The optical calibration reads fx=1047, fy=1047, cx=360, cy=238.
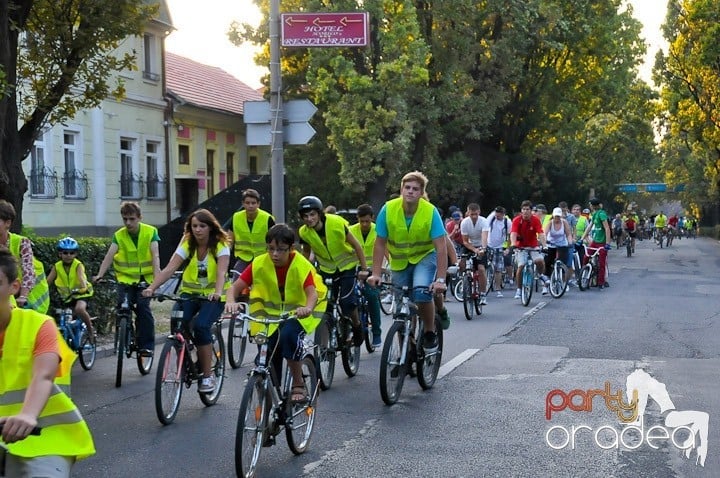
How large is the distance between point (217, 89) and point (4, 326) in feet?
115

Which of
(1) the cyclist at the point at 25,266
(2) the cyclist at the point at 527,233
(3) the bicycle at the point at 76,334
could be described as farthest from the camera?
(2) the cyclist at the point at 527,233

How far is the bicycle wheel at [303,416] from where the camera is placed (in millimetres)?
6541

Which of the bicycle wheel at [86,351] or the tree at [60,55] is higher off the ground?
the tree at [60,55]

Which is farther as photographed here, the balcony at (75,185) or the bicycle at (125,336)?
the balcony at (75,185)

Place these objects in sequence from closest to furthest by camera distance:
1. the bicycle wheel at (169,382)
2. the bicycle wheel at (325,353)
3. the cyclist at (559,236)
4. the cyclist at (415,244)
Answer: the bicycle wheel at (169,382), the cyclist at (415,244), the bicycle wheel at (325,353), the cyclist at (559,236)

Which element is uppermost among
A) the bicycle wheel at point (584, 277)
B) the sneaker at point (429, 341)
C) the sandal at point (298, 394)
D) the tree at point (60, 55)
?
the tree at point (60, 55)

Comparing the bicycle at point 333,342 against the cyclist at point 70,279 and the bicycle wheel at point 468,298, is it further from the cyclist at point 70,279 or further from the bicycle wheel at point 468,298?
the bicycle wheel at point 468,298

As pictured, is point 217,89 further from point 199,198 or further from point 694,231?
point 694,231

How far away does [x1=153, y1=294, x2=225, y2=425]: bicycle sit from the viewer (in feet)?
25.4

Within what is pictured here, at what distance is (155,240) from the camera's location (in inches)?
405

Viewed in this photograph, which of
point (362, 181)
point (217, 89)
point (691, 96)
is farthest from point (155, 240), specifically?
point (691, 96)

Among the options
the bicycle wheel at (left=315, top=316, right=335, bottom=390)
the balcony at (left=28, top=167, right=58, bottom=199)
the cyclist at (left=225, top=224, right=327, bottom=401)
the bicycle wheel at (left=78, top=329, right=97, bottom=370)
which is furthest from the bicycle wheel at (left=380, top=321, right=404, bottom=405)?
the balcony at (left=28, top=167, right=58, bottom=199)

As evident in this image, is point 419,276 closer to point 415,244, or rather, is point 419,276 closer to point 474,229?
point 415,244

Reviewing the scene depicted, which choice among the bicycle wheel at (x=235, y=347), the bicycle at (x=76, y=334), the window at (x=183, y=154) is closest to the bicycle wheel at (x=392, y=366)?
the bicycle wheel at (x=235, y=347)
